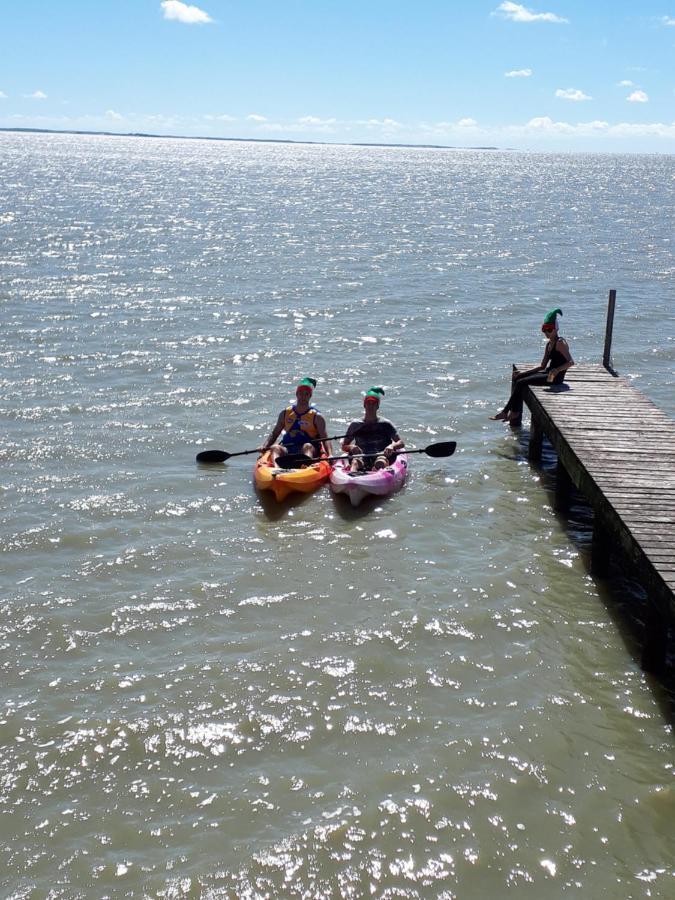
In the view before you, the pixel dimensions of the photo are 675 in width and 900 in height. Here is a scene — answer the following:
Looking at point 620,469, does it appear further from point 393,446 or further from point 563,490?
point 393,446

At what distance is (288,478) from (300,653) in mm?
3715

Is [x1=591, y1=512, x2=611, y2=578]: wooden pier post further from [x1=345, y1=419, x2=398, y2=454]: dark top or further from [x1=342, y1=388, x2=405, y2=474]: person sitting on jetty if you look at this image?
[x1=345, y1=419, x2=398, y2=454]: dark top

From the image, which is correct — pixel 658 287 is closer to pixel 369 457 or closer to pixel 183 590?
pixel 369 457

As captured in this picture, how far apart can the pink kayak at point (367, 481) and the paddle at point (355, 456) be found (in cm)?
25

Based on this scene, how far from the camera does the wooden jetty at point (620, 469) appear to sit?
25.9 feet

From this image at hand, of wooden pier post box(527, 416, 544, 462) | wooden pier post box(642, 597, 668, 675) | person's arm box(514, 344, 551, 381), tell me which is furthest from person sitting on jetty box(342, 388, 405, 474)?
wooden pier post box(642, 597, 668, 675)

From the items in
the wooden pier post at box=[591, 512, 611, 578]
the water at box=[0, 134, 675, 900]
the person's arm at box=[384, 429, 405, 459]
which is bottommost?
the water at box=[0, 134, 675, 900]

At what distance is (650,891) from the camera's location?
5.72m

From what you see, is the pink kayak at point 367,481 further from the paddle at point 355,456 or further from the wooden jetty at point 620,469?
the wooden jetty at point 620,469

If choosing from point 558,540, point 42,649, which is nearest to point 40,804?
point 42,649

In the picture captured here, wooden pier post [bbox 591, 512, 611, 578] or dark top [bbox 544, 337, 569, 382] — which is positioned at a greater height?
dark top [bbox 544, 337, 569, 382]

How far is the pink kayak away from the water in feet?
0.87

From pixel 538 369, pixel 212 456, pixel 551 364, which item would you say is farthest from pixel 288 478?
pixel 551 364

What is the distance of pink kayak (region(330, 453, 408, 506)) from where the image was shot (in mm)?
11406
